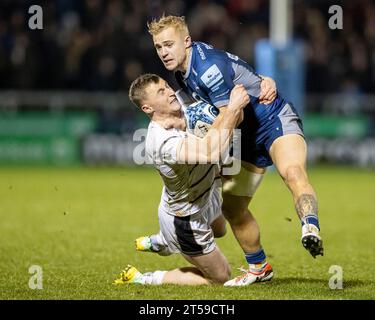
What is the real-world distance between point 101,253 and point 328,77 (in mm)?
11760

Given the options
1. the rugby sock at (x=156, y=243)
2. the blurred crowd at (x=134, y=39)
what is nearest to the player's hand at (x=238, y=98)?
the rugby sock at (x=156, y=243)

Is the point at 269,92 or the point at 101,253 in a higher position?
the point at 269,92

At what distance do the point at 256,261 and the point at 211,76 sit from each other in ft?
4.99

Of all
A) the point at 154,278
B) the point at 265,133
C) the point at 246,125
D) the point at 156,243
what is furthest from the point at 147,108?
the point at 154,278

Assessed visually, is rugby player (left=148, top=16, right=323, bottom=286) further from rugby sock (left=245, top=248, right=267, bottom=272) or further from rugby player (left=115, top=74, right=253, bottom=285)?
rugby player (left=115, top=74, right=253, bottom=285)

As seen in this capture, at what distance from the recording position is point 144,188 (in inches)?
609

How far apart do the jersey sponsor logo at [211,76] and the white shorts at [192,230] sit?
85 centimetres

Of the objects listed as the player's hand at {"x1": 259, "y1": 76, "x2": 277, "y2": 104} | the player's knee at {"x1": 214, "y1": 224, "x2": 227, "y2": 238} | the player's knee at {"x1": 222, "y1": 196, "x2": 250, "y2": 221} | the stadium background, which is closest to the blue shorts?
the player's hand at {"x1": 259, "y1": 76, "x2": 277, "y2": 104}

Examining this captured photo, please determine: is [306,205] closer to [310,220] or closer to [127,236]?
[310,220]

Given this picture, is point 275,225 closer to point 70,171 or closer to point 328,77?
point 70,171

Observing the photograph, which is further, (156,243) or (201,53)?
(156,243)

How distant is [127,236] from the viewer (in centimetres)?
1045

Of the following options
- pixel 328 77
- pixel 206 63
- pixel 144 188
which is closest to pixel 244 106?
pixel 206 63

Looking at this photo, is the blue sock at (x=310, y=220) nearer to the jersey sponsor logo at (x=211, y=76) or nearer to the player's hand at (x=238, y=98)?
the player's hand at (x=238, y=98)
